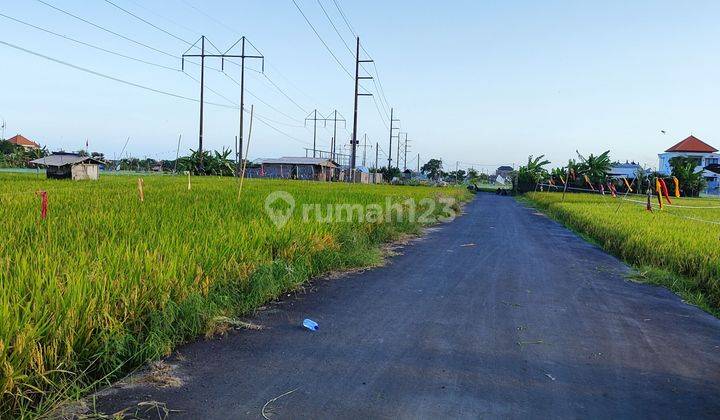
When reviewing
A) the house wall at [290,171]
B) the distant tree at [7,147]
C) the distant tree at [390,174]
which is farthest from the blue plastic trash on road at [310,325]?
the distant tree at [7,147]

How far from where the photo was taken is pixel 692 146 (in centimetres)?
6731

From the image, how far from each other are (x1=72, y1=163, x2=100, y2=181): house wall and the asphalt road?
57.0 ft

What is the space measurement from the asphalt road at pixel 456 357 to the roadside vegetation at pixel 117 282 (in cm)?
25

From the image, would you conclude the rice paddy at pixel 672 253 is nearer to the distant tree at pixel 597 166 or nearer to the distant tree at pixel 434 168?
the distant tree at pixel 597 166

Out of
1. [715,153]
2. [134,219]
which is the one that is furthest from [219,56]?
[715,153]

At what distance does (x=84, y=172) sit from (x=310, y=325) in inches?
767

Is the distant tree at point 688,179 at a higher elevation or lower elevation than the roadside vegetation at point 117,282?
higher

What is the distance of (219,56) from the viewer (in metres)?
29.5

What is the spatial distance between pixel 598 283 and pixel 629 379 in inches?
141

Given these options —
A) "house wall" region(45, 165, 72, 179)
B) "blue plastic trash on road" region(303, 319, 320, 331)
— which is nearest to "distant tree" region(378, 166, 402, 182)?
"house wall" region(45, 165, 72, 179)

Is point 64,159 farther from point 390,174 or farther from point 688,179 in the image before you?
point 390,174

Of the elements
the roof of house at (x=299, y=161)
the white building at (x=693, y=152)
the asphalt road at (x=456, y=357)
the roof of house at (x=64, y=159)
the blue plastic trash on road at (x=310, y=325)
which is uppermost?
the white building at (x=693, y=152)

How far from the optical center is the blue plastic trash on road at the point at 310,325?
406 cm

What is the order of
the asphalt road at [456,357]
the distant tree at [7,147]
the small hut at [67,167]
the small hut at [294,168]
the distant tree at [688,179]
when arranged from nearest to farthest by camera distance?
the asphalt road at [456,357] → the small hut at [67,167] → the distant tree at [688,179] → the small hut at [294,168] → the distant tree at [7,147]
